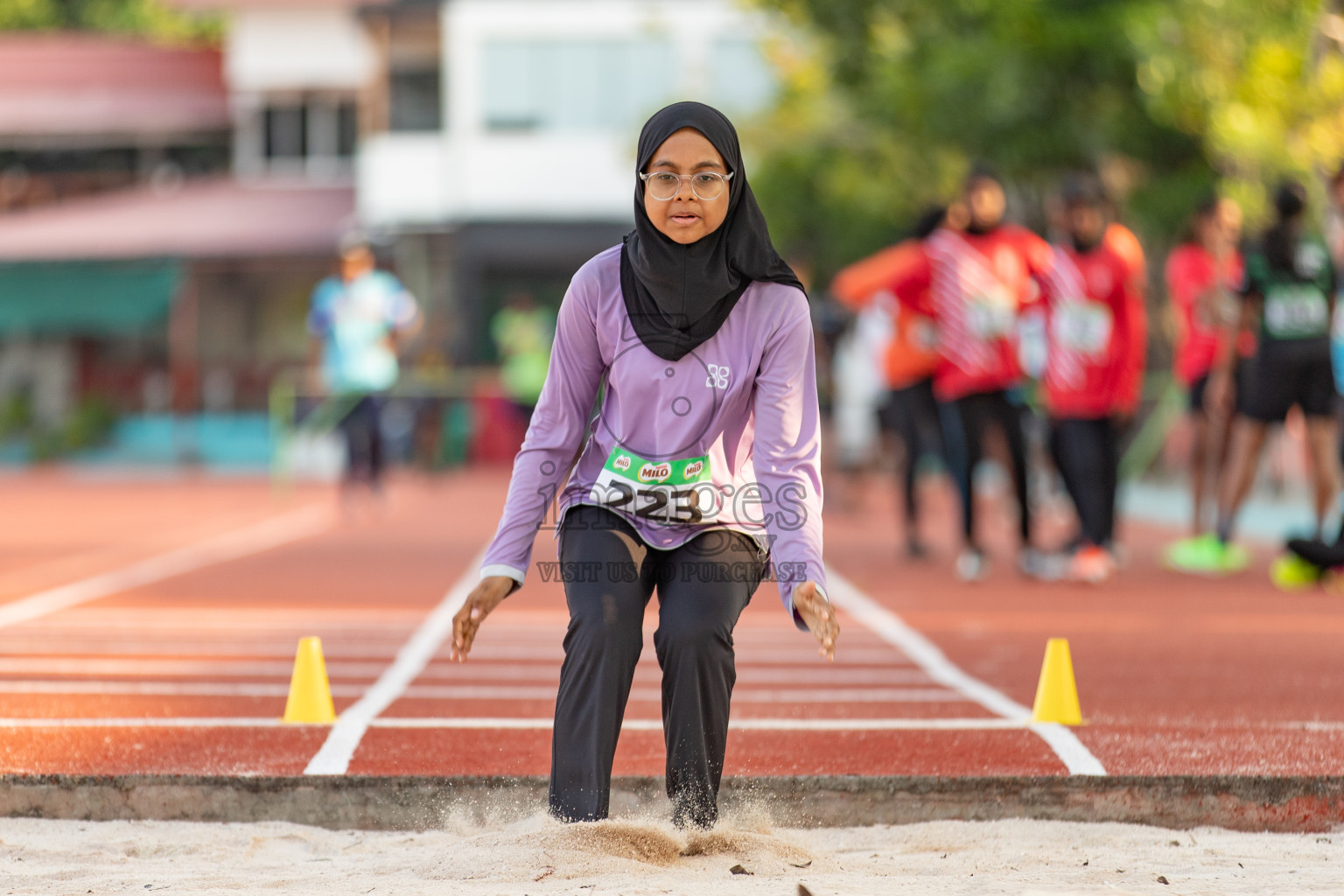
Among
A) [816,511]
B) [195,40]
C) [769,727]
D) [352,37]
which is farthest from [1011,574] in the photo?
[195,40]

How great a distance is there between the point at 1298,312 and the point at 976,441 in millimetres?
1955

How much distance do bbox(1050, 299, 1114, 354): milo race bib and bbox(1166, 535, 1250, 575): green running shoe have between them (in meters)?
1.67

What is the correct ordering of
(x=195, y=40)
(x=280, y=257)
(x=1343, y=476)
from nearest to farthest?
(x=1343, y=476) → (x=280, y=257) → (x=195, y=40)

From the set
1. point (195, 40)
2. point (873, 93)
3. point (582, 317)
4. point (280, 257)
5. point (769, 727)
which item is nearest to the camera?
point (582, 317)

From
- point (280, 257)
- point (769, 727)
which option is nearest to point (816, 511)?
point (769, 727)

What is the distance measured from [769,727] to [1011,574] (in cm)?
568

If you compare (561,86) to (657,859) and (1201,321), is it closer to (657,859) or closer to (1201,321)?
(1201,321)

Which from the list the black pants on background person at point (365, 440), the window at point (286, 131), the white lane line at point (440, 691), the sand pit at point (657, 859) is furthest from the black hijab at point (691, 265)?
the window at point (286, 131)

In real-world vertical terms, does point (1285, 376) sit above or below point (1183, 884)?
above

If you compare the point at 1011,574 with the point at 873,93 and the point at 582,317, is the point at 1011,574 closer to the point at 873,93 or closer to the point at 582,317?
the point at 582,317

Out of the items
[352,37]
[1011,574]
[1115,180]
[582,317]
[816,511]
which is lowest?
[1011,574]

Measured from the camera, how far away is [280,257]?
34.0m

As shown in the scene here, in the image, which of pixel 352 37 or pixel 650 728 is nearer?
pixel 650 728

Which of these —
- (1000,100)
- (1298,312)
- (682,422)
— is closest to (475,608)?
(682,422)
